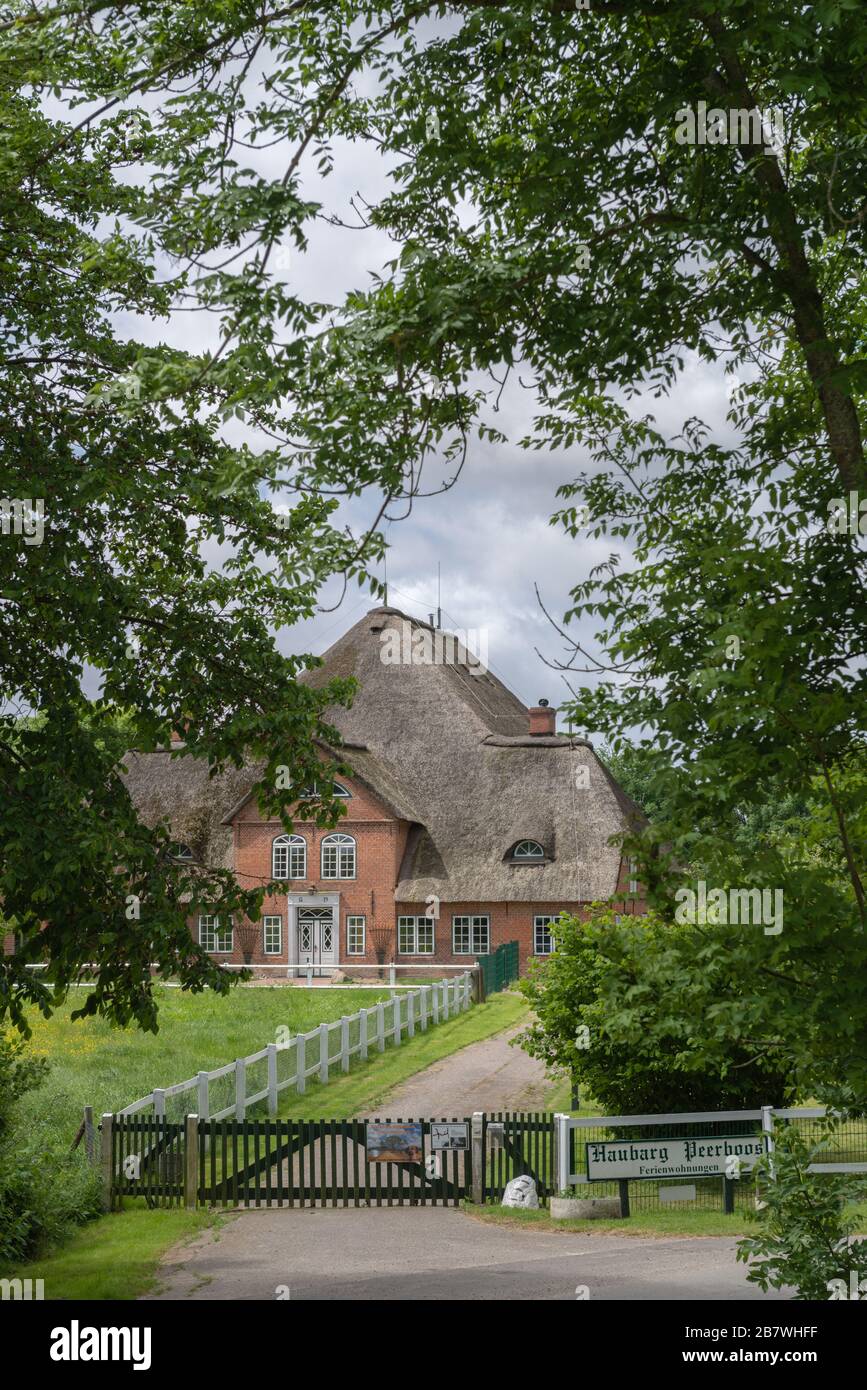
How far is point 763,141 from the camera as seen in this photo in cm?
858

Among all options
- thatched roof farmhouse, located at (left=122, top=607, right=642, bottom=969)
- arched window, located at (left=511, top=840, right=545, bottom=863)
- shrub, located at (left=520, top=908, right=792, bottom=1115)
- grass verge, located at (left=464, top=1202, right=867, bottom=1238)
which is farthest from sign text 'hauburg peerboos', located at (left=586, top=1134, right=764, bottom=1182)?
arched window, located at (left=511, top=840, right=545, bottom=863)

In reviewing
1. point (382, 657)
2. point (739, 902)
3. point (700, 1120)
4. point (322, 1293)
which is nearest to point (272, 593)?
point (322, 1293)

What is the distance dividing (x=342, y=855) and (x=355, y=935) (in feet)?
9.94

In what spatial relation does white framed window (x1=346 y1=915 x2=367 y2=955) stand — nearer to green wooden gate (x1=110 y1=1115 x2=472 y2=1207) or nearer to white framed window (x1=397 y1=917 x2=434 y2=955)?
white framed window (x1=397 y1=917 x2=434 y2=955)

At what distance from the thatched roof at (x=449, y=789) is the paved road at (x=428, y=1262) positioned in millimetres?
30542

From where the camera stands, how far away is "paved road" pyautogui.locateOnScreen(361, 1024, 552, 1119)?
2517cm

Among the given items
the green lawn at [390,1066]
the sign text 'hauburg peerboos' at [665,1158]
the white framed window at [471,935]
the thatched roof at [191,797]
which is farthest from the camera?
the thatched roof at [191,797]

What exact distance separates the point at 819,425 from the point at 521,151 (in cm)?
324

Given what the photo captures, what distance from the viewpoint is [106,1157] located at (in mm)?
19000

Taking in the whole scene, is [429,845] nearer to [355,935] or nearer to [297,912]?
[355,935]

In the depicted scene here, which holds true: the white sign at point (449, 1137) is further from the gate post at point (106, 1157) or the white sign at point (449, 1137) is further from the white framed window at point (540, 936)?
the white framed window at point (540, 936)

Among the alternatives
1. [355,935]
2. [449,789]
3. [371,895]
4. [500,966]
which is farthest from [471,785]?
[500,966]

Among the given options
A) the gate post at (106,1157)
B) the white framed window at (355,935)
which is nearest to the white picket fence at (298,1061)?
the gate post at (106,1157)

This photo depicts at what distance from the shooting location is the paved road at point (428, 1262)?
1380cm
